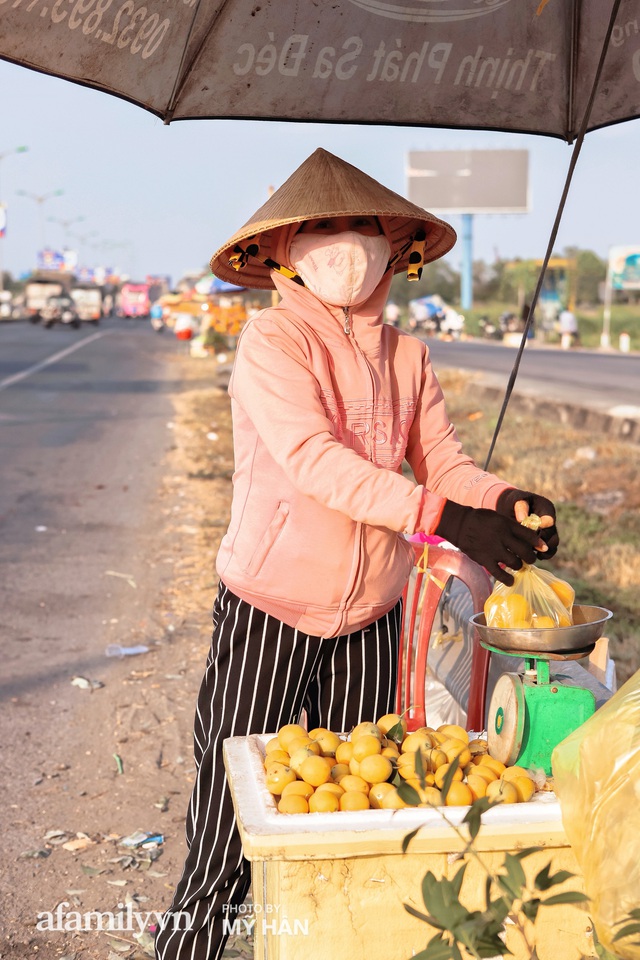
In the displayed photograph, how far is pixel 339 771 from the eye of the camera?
222 centimetres

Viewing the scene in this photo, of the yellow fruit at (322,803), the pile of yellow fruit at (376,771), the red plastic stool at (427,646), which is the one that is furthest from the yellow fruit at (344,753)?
the red plastic stool at (427,646)

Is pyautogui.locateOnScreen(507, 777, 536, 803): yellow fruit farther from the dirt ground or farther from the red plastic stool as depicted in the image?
the dirt ground

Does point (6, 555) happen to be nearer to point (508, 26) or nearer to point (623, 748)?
point (508, 26)

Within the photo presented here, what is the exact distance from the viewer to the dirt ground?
334 cm

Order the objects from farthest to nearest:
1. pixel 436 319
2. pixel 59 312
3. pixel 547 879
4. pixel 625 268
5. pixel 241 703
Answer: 1. pixel 625 268
2. pixel 436 319
3. pixel 59 312
4. pixel 241 703
5. pixel 547 879

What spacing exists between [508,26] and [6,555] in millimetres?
6051

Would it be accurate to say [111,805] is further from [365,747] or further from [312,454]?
[312,454]

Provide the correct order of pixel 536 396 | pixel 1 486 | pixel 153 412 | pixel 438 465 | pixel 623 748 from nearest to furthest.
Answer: pixel 623 748
pixel 438 465
pixel 1 486
pixel 536 396
pixel 153 412

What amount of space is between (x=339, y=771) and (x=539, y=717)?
0.42 meters

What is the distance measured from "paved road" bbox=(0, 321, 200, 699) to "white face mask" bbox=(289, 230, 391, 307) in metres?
3.33

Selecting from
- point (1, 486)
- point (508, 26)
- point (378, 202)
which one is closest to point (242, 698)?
point (378, 202)

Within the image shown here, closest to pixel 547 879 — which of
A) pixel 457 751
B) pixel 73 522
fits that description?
pixel 457 751

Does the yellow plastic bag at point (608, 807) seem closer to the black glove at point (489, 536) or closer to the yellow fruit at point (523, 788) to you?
the yellow fruit at point (523, 788)

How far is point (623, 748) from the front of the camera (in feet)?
6.18
